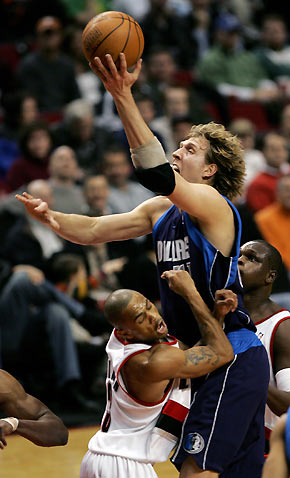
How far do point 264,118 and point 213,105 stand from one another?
83cm

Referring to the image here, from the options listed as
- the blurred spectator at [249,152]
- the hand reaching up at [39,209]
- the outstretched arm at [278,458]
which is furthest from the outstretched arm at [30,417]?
the blurred spectator at [249,152]

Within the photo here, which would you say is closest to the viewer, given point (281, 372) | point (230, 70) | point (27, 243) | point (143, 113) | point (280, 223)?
point (281, 372)

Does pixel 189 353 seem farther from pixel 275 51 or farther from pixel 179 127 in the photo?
pixel 275 51

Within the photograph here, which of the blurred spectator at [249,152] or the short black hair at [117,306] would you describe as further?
the blurred spectator at [249,152]

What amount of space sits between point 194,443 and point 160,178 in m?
1.11

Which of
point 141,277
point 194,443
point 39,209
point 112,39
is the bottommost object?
point 141,277

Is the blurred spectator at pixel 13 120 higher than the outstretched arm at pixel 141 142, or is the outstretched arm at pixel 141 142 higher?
the outstretched arm at pixel 141 142

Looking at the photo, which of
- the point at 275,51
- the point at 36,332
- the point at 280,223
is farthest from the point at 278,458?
the point at 275,51

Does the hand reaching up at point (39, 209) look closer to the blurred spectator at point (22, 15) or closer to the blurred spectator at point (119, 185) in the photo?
the blurred spectator at point (119, 185)

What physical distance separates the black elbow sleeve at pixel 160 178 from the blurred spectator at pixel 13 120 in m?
5.65

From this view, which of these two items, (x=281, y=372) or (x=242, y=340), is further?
(x=281, y=372)

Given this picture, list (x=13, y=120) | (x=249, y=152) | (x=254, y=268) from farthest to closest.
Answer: (x=249, y=152) → (x=13, y=120) → (x=254, y=268)

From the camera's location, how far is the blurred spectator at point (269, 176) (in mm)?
8703

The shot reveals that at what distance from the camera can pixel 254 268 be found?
3992 mm
